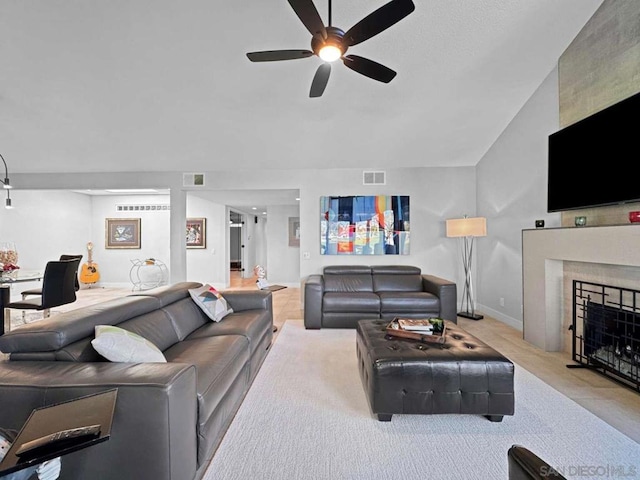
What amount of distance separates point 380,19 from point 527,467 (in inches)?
92.2

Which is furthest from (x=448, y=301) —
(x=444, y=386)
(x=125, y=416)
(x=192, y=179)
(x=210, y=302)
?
(x=192, y=179)

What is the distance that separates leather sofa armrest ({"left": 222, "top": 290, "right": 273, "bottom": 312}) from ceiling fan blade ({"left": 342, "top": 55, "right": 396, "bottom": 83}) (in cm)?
249

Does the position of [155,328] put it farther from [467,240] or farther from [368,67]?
[467,240]

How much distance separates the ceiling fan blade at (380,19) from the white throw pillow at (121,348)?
2.34 m

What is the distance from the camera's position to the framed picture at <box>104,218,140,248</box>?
8266mm

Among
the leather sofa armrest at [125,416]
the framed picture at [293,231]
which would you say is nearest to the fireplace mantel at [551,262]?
the leather sofa armrest at [125,416]

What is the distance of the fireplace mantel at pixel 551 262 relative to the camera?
2799 mm

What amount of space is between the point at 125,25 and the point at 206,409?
3.46m

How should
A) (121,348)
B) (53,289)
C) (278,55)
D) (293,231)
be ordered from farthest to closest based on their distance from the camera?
(293,231)
(53,289)
(278,55)
(121,348)

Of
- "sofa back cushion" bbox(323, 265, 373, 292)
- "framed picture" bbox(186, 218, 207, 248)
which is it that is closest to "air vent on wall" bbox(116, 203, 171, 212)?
"framed picture" bbox(186, 218, 207, 248)

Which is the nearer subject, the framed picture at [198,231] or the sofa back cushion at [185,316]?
the sofa back cushion at [185,316]

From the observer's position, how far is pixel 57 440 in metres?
0.88

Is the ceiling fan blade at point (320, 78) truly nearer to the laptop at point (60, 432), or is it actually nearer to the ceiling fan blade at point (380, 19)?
the ceiling fan blade at point (380, 19)

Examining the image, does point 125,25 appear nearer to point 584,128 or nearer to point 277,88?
point 277,88
